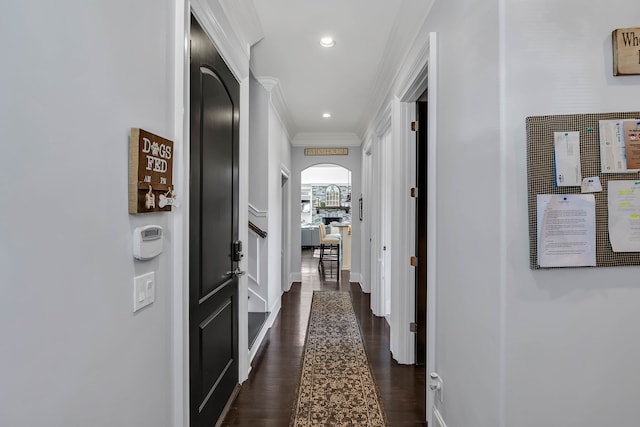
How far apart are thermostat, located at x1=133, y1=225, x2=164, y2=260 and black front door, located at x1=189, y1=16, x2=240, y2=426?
325mm

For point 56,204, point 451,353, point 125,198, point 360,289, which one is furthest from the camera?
point 360,289

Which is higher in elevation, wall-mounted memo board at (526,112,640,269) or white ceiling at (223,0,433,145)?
white ceiling at (223,0,433,145)

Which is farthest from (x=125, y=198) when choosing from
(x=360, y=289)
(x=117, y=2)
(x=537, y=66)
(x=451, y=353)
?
(x=360, y=289)

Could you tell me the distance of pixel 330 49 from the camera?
3.01m

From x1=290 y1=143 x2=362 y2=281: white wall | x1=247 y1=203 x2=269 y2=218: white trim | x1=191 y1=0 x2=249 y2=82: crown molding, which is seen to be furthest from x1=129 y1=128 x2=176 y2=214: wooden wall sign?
x1=290 y1=143 x2=362 y2=281: white wall

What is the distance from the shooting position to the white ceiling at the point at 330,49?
7.74ft

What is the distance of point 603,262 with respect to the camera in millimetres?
1179

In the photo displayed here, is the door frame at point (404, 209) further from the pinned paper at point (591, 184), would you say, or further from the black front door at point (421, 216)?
the pinned paper at point (591, 184)

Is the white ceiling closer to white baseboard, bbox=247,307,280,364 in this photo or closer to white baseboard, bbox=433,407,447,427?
white baseboard, bbox=433,407,447,427

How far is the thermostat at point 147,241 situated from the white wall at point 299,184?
4914 millimetres

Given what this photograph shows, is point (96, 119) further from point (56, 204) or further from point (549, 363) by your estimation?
point (549, 363)

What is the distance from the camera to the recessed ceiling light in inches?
111

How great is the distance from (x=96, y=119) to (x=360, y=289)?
5148mm

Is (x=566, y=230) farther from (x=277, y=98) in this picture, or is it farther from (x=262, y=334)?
(x=277, y=98)
